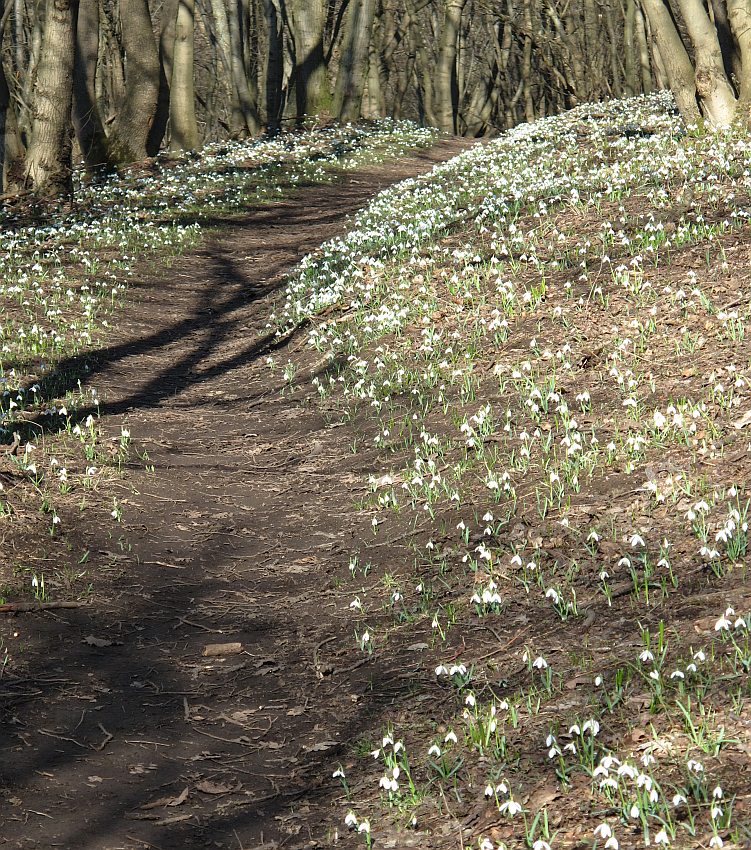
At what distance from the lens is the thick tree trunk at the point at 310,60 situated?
2761cm

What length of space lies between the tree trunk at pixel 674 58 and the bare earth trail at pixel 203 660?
10.2 meters

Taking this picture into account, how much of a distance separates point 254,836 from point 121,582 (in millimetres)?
2579

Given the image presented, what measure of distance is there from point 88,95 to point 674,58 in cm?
1338

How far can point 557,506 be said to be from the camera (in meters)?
6.07

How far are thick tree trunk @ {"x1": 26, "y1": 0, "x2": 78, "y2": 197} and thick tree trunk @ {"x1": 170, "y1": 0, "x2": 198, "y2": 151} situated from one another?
9.10m

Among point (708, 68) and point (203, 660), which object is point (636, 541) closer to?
point (203, 660)

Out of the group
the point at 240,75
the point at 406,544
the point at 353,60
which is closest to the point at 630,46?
the point at 353,60

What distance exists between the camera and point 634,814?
333 centimetres

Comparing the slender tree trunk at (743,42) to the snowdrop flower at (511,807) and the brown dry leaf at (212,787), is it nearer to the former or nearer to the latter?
the snowdrop flower at (511,807)

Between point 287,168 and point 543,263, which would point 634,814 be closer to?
point 543,263

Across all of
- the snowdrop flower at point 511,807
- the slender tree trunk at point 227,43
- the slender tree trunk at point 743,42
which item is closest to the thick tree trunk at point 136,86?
the slender tree trunk at point 227,43

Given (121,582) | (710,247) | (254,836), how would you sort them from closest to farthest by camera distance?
(254,836) → (121,582) → (710,247)

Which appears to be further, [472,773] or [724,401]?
[724,401]

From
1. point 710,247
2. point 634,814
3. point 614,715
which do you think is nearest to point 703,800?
point 634,814
